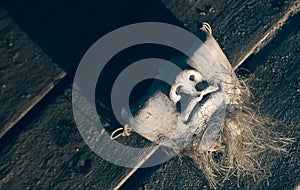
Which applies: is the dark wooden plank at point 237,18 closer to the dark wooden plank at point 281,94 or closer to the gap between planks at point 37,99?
the dark wooden plank at point 281,94

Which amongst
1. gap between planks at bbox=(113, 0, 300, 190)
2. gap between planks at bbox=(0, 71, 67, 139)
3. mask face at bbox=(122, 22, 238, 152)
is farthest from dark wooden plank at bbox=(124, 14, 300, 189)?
gap between planks at bbox=(0, 71, 67, 139)

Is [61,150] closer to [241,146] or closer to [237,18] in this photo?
[241,146]

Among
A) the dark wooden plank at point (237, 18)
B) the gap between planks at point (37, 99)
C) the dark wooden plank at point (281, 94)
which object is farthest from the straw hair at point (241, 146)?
the gap between planks at point (37, 99)

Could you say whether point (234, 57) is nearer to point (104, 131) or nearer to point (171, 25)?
point (171, 25)

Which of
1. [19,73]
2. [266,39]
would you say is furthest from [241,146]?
[19,73]

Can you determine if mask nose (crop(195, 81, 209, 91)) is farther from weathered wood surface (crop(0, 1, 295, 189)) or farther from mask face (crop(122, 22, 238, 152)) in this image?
weathered wood surface (crop(0, 1, 295, 189))

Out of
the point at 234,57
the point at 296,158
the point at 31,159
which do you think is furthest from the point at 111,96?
the point at 296,158
